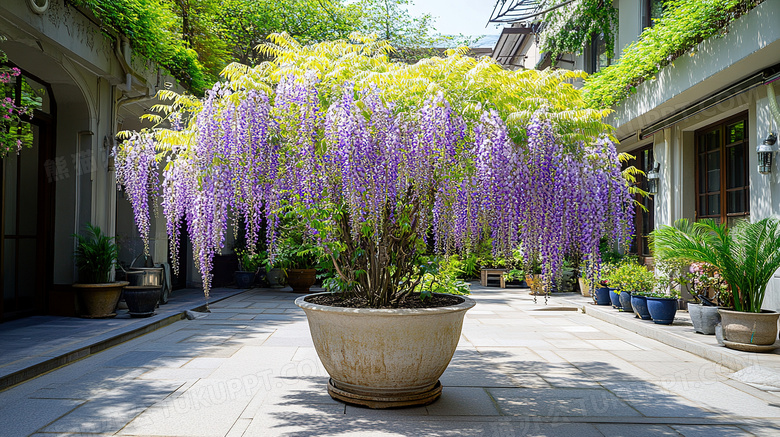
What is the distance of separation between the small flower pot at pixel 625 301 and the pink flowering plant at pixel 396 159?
196 inches

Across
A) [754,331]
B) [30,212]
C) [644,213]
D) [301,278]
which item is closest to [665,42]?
[754,331]

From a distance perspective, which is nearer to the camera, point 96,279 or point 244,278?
point 96,279

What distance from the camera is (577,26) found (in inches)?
500

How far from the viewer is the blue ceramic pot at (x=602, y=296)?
1011 centimetres

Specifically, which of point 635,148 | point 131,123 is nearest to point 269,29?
point 131,123

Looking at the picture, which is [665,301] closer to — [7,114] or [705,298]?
[705,298]

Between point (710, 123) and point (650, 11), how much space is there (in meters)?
2.57

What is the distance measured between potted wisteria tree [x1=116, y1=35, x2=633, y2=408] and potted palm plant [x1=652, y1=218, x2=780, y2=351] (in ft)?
8.49

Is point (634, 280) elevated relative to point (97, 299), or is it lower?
elevated

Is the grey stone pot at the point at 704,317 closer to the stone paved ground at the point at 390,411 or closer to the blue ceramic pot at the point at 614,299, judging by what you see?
the stone paved ground at the point at 390,411

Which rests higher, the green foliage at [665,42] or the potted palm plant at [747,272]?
the green foliage at [665,42]

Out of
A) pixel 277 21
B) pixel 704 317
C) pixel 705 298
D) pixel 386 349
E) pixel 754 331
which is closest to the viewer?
pixel 386 349

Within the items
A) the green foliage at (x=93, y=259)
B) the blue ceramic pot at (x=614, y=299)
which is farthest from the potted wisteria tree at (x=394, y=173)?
the blue ceramic pot at (x=614, y=299)

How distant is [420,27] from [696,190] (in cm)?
1580
